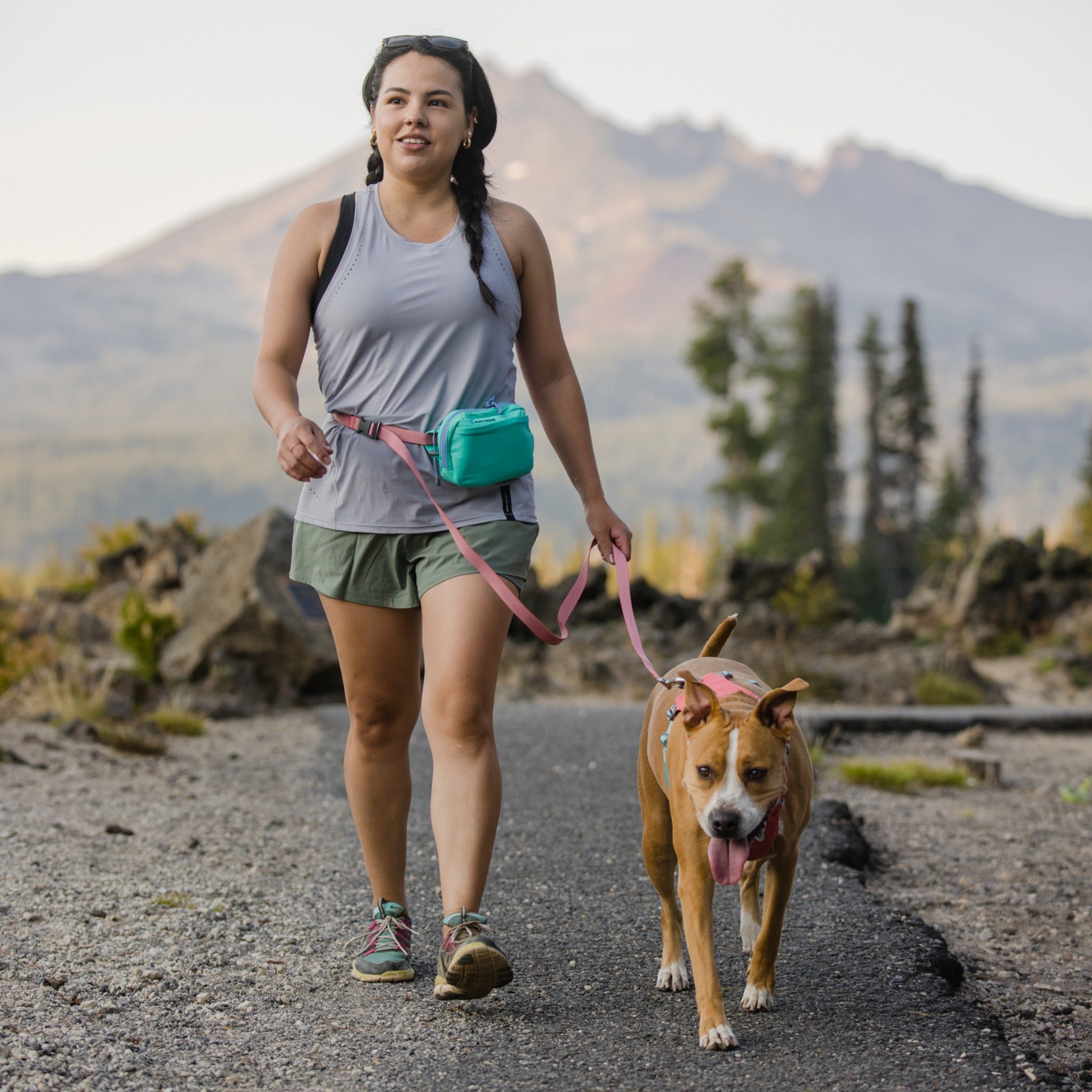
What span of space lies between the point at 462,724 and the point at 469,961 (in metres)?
0.62

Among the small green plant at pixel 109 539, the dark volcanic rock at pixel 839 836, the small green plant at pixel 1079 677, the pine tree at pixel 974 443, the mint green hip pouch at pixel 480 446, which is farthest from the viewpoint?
the pine tree at pixel 974 443

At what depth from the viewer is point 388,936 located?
3.84 m

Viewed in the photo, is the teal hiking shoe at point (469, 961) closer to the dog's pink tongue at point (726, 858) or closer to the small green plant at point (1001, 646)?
the dog's pink tongue at point (726, 858)

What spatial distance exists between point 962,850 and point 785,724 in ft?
11.2

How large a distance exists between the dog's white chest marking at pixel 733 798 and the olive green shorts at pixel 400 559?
81 centimetres

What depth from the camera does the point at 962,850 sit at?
6.14 metres

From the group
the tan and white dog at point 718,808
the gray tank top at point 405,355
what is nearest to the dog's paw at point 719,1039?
the tan and white dog at point 718,808

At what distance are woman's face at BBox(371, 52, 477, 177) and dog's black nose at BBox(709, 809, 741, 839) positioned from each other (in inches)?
A: 75.6

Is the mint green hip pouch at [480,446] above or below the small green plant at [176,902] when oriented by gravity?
above

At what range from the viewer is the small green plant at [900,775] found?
786 centimetres

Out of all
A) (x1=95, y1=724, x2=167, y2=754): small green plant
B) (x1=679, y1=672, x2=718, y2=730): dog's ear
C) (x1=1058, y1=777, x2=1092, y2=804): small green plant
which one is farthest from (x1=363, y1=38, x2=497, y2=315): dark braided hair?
(x1=1058, y1=777, x2=1092, y2=804): small green plant

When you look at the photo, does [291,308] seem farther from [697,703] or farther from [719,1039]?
[719,1039]

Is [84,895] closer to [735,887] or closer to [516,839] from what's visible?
[516,839]

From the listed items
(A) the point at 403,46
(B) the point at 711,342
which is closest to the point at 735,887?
(A) the point at 403,46
